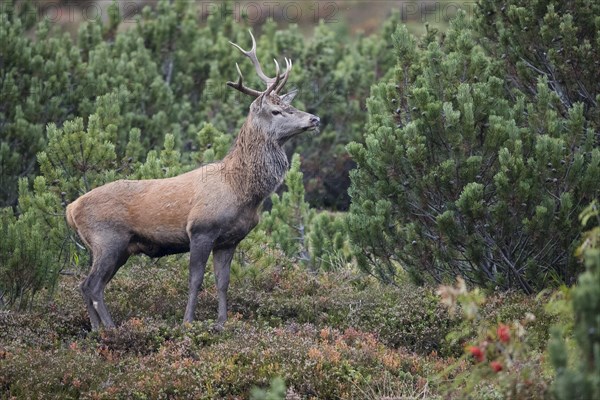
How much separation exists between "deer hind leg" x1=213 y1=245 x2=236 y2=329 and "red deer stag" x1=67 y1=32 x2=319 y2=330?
0.01 m

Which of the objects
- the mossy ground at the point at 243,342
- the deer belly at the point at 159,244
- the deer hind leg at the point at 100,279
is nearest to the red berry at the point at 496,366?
the mossy ground at the point at 243,342

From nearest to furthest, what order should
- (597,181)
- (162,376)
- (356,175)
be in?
(162,376) < (597,181) < (356,175)

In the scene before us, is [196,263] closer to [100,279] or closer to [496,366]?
[100,279]

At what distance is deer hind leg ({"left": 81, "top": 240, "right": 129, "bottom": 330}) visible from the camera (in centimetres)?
1005

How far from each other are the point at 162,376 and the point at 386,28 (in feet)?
53.8

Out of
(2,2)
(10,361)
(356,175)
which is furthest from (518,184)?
(2,2)

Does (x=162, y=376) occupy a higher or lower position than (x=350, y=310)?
higher

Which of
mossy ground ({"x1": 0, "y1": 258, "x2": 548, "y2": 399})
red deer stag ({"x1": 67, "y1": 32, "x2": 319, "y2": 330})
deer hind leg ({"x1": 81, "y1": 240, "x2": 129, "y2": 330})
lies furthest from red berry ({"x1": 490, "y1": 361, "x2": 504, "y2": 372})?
deer hind leg ({"x1": 81, "y1": 240, "x2": 129, "y2": 330})

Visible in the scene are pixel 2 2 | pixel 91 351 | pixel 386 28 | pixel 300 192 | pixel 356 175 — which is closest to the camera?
pixel 91 351

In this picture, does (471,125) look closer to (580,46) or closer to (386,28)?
(580,46)

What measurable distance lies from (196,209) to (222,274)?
0.75m

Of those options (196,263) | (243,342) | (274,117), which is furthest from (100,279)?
(274,117)

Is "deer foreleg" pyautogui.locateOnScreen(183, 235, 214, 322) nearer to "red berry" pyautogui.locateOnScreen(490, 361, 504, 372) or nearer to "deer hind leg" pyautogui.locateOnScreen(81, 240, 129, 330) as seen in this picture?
"deer hind leg" pyautogui.locateOnScreen(81, 240, 129, 330)

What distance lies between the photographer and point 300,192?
14.9 meters
